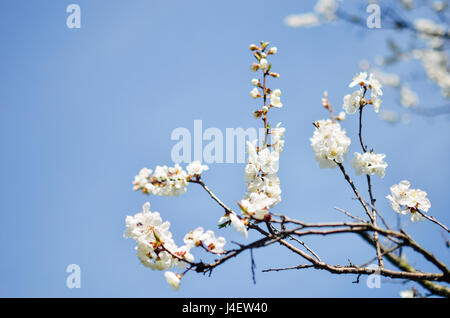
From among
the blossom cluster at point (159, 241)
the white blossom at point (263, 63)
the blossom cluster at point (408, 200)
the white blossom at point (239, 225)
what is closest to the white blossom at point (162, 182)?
the blossom cluster at point (159, 241)

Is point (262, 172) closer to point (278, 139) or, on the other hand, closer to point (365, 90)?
point (278, 139)

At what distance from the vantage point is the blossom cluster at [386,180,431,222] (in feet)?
6.46

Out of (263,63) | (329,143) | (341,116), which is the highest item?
(263,63)

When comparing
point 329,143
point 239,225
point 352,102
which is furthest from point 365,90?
point 239,225

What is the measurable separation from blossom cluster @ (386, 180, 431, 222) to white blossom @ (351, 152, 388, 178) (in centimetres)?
16

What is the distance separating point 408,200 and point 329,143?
2.05 feet

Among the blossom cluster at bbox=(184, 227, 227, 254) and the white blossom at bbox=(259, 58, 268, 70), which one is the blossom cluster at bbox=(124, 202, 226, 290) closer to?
the blossom cluster at bbox=(184, 227, 227, 254)

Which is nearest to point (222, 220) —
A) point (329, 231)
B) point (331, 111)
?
point (329, 231)

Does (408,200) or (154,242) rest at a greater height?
(408,200)

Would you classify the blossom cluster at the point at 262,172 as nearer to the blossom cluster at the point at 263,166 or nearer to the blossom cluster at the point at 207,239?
the blossom cluster at the point at 263,166

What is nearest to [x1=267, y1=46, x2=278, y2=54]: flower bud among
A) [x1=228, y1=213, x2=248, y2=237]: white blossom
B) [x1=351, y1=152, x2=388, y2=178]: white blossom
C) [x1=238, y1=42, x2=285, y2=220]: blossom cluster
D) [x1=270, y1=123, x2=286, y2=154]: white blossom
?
[x1=238, y1=42, x2=285, y2=220]: blossom cluster

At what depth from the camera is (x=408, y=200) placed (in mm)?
1982
